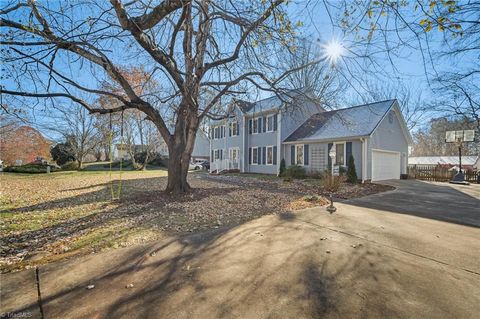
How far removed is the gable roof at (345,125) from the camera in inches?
568

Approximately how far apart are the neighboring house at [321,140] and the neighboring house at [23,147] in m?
20.4

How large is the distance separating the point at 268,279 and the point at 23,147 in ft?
115

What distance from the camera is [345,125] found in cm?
1429

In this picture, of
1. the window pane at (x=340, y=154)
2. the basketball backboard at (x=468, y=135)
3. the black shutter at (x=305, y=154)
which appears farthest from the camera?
the black shutter at (x=305, y=154)

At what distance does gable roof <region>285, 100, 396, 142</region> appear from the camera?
14416 mm

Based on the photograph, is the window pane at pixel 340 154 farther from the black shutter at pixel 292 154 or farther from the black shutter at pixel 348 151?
the black shutter at pixel 292 154

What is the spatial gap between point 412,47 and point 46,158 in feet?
130


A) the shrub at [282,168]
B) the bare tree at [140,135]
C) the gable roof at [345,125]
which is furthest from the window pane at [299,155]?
the bare tree at [140,135]

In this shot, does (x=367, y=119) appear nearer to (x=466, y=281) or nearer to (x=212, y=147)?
(x=466, y=281)

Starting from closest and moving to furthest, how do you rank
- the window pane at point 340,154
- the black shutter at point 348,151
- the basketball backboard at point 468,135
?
the black shutter at point 348,151
the window pane at point 340,154
the basketball backboard at point 468,135

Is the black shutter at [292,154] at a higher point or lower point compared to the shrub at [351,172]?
higher

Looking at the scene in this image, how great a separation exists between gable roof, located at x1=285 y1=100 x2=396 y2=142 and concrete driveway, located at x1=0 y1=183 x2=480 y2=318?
10.4m

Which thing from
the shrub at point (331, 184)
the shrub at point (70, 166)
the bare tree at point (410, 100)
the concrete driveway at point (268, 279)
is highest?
the bare tree at point (410, 100)

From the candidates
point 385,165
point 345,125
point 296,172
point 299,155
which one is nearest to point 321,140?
point 345,125
